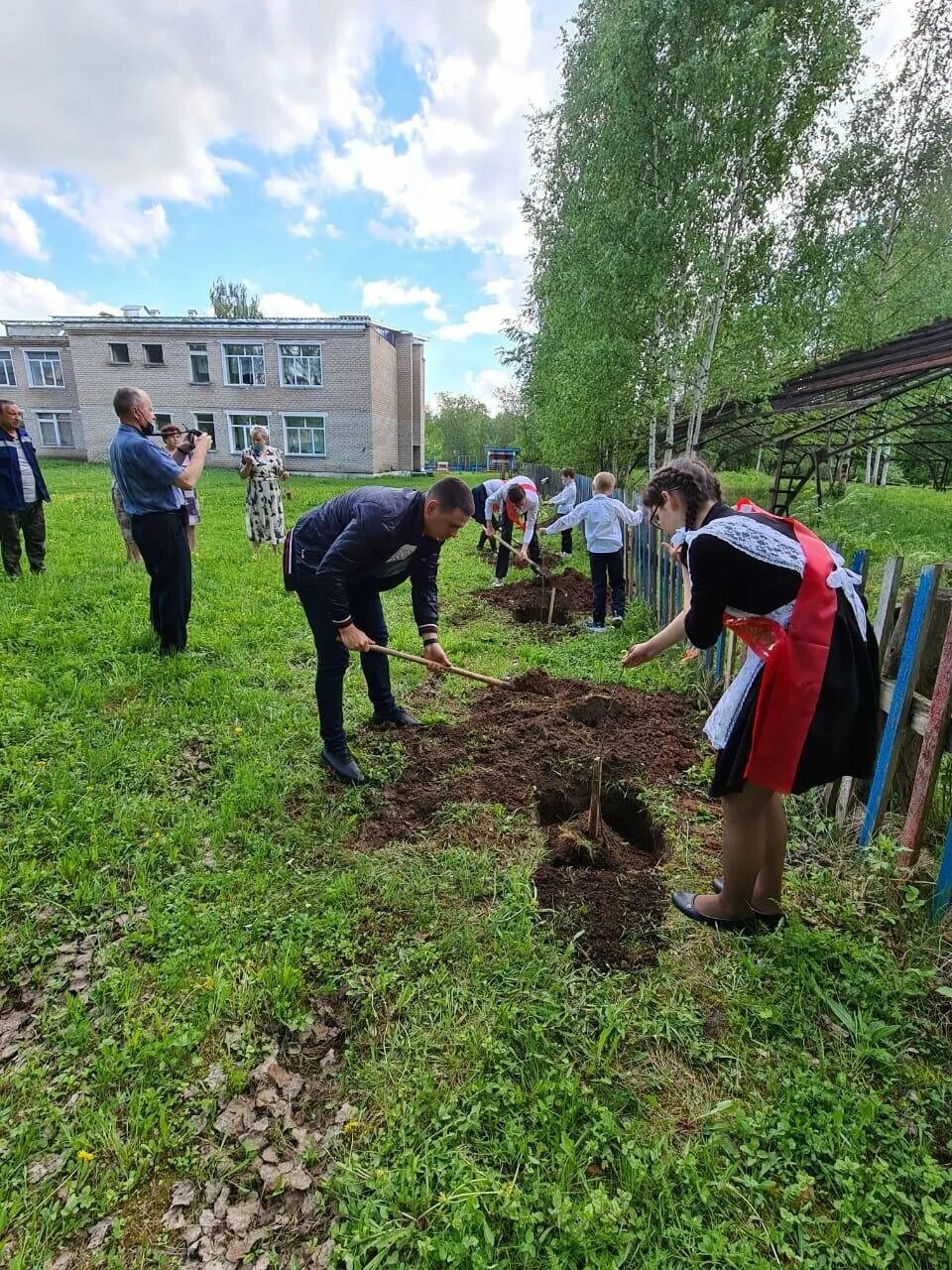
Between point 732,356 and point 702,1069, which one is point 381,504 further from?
point 732,356

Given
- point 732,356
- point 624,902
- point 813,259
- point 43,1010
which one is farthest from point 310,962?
point 813,259

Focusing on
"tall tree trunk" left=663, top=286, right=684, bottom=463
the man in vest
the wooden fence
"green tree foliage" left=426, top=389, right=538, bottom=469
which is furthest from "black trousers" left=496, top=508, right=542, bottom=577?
"green tree foliage" left=426, top=389, right=538, bottom=469

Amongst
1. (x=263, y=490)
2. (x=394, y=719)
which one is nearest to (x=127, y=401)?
(x=394, y=719)

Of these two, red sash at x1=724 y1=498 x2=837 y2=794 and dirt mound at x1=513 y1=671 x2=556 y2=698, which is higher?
red sash at x1=724 y1=498 x2=837 y2=794

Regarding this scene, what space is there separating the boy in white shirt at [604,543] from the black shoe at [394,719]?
2914 mm

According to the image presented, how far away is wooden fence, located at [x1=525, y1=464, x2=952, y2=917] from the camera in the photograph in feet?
7.39

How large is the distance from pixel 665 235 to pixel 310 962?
10750 millimetres

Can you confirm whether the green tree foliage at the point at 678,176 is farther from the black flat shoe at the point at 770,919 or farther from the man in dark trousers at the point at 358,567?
the black flat shoe at the point at 770,919

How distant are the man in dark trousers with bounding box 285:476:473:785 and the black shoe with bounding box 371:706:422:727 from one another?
387 millimetres

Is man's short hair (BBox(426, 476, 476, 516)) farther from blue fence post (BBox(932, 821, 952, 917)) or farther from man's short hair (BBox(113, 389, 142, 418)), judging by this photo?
man's short hair (BBox(113, 389, 142, 418))

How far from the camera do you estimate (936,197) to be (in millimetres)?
12719

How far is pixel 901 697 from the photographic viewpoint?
2416mm

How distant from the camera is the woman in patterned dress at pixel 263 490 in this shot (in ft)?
27.2

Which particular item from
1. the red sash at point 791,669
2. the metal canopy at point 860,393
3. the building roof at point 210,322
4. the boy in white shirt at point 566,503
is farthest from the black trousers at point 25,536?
the building roof at point 210,322
